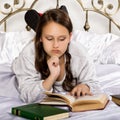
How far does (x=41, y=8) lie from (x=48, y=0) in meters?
0.09

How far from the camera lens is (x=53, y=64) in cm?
150

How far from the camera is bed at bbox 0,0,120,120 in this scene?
1327 millimetres

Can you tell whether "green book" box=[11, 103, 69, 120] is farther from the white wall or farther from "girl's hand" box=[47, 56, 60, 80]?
the white wall

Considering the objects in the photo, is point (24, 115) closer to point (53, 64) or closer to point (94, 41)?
point (53, 64)

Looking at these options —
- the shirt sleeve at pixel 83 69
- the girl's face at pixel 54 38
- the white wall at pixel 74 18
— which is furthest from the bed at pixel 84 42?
the girl's face at pixel 54 38

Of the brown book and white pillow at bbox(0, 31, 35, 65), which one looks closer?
the brown book

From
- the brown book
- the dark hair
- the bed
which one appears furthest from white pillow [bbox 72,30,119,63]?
the brown book

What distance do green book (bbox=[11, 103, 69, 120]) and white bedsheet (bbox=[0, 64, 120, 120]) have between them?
24 mm

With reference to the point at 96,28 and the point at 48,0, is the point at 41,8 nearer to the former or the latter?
the point at 48,0

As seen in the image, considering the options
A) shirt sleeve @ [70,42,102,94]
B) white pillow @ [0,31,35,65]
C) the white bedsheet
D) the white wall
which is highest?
the white wall

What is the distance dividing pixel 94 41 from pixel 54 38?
0.92 m

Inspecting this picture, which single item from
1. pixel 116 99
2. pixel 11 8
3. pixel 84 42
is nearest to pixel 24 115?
pixel 116 99

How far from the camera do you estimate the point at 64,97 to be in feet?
4.01

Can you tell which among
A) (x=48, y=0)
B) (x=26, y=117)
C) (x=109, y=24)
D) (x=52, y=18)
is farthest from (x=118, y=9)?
(x=26, y=117)
